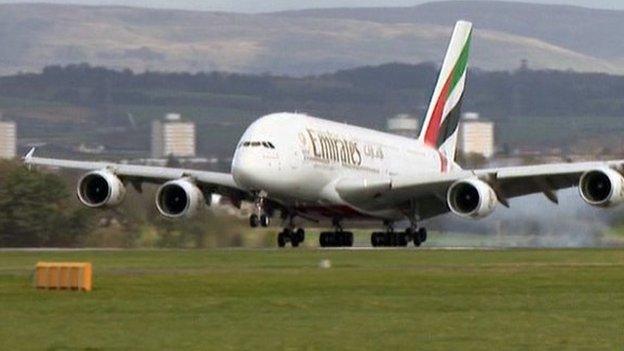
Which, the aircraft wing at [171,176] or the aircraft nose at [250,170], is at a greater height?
the aircraft wing at [171,176]

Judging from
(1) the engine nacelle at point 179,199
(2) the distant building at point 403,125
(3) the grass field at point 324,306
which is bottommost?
(3) the grass field at point 324,306

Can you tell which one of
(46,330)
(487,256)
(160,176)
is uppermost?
(160,176)

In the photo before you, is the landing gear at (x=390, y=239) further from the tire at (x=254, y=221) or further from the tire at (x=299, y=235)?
the tire at (x=254, y=221)

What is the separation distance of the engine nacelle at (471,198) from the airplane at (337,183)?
28 mm

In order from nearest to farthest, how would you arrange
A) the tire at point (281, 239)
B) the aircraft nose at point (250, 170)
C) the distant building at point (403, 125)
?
the aircraft nose at point (250, 170)
the tire at point (281, 239)
the distant building at point (403, 125)

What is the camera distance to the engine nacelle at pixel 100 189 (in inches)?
2544

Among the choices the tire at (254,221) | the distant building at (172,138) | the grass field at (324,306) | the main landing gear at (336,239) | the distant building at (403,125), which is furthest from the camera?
the distant building at (172,138)

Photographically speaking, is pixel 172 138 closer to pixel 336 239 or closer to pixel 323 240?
pixel 336 239

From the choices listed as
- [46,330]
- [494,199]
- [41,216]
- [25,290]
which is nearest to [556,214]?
[494,199]

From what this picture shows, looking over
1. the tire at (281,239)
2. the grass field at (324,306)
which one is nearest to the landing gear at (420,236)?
the tire at (281,239)

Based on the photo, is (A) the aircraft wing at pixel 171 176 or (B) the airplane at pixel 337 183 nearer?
(B) the airplane at pixel 337 183

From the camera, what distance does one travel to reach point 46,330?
98.0 ft

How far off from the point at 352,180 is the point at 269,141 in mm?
3924

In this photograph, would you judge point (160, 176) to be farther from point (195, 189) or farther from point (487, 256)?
point (487, 256)
